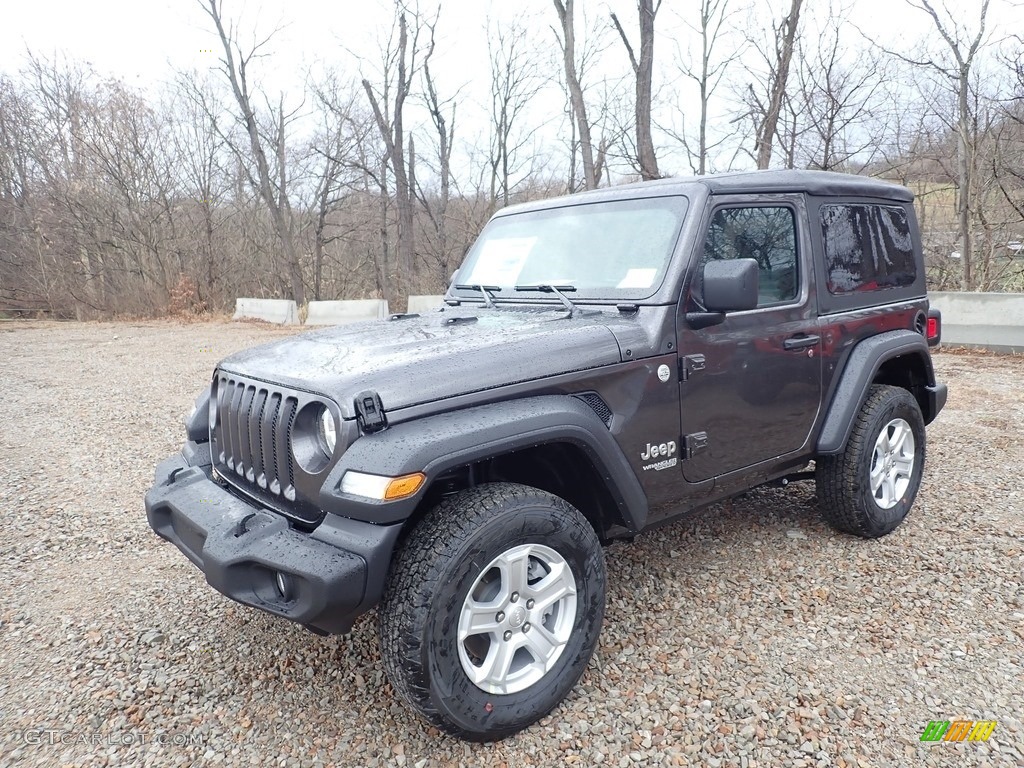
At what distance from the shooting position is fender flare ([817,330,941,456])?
3.47 metres

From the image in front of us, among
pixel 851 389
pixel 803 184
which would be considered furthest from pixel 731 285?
pixel 851 389

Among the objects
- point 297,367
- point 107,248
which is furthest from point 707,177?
point 107,248

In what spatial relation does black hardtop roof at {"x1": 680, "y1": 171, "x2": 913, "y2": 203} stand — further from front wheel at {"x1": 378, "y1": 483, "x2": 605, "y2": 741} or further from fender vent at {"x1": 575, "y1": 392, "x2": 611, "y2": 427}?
front wheel at {"x1": 378, "y1": 483, "x2": 605, "y2": 741}

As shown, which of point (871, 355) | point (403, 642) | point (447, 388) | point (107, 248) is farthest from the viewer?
point (107, 248)

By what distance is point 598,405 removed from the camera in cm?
260

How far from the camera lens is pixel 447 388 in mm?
2258

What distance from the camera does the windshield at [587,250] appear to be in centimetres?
300

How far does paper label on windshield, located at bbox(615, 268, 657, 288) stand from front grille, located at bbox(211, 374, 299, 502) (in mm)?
1535

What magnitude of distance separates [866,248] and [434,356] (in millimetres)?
2811

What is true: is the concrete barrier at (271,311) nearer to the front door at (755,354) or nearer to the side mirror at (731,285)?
the front door at (755,354)

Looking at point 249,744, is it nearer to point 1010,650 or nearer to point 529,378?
point 529,378

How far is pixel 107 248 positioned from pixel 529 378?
82.9 feet

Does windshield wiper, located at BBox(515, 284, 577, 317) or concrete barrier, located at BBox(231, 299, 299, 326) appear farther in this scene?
concrete barrier, located at BBox(231, 299, 299, 326)

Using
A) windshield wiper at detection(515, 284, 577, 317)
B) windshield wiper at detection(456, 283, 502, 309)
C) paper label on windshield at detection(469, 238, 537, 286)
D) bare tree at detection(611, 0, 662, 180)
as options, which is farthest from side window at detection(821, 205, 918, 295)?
bare tree at detection(611, 0, 662, 180)
